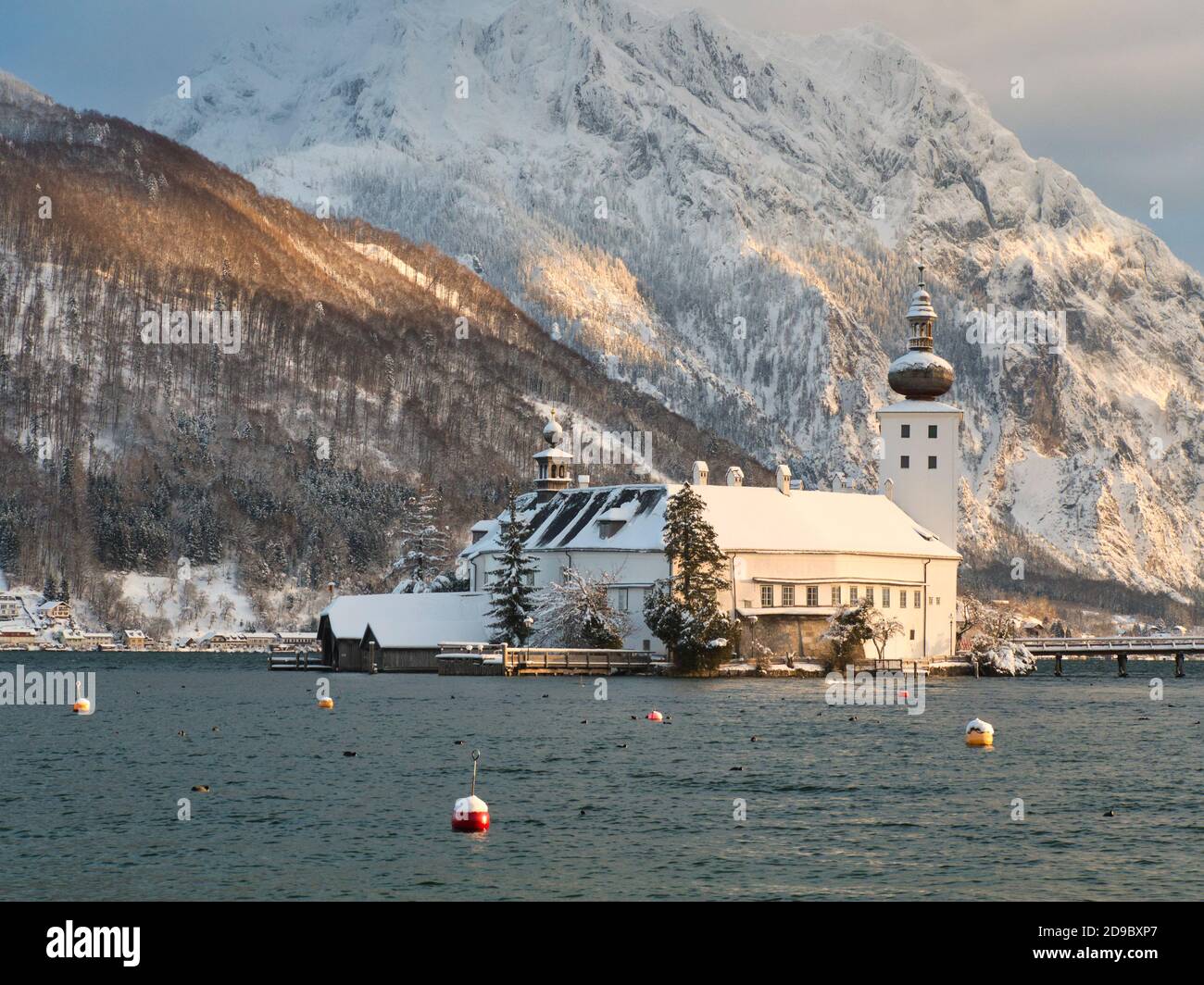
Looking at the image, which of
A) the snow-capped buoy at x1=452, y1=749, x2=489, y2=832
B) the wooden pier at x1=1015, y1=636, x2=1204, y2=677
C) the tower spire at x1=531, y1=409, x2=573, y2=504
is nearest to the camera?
the snow-capped buoy at x1=452, y1=749, x2=489, y2=832

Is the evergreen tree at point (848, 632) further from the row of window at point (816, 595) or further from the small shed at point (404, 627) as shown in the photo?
the small shed at point (404, 627)

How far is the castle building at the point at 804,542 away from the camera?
127 meters

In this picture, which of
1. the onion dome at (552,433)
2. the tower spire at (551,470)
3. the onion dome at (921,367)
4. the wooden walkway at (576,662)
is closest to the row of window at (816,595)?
the wooden walkway at (576,662)

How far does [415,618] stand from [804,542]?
27.7 meters

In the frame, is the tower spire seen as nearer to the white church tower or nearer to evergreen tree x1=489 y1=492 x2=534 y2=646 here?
evergreen tree x1=489 y1=492 x2=534 y2=646

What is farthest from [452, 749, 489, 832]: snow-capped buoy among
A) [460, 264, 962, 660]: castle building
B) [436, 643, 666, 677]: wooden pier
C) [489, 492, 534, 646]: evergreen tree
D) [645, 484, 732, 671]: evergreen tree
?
[489, 492, 534, 646]: evergreen tree

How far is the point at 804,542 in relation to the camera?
422 ft

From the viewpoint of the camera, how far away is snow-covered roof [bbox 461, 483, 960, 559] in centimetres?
12838

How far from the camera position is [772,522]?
13025 cm

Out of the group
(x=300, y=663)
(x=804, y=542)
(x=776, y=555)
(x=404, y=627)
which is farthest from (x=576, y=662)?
(x=300, y=663)

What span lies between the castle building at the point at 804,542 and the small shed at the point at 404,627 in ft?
17.5

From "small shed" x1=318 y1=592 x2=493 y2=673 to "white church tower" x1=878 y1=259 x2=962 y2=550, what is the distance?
33.4m

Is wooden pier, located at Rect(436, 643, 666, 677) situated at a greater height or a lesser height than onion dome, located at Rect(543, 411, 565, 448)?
lesser
